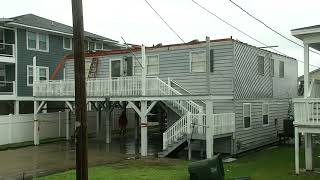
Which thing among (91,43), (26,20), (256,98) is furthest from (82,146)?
(91,43)

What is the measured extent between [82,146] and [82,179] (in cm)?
76

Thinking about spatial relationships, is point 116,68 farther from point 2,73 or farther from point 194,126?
point 2,73

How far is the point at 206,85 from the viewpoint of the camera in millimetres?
23453

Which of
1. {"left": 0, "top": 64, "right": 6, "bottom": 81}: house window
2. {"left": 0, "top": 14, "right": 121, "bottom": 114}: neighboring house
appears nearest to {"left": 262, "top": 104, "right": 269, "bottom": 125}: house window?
{"left": 0, "top": 14, "right": 121, "bottom": 114}: neighboring house

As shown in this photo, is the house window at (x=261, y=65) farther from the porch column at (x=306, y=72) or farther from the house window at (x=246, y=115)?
the porch column at (x=306, y=72)

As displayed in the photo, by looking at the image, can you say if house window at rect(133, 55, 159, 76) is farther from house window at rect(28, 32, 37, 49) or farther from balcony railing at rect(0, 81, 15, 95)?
house window at rect(28, 32, 37, 49)

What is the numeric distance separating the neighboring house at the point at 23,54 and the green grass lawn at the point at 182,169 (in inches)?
611

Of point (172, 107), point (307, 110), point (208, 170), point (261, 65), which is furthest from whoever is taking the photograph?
point (261, 65)

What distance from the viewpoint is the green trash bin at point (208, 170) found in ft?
44.5

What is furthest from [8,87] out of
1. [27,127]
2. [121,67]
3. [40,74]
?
[121,67]

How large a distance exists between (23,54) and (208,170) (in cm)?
2302

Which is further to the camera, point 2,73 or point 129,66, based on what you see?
point 2,73

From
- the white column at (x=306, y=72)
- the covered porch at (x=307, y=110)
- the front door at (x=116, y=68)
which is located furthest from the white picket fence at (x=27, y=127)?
the white column at (x=306, y=72)

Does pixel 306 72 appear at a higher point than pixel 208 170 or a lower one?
higher
